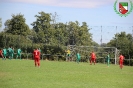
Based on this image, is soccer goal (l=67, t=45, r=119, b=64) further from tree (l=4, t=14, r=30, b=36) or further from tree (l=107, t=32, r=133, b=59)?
tree (l=4, t=14, r=30, b=36)

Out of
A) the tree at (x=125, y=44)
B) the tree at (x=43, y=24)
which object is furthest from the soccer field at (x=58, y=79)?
the tree at (x=43, y=24)

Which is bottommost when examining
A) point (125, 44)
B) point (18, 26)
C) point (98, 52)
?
point (98, 52)

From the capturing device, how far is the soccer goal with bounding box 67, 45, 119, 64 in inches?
1996

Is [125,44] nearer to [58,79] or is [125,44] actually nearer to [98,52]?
[98,52]

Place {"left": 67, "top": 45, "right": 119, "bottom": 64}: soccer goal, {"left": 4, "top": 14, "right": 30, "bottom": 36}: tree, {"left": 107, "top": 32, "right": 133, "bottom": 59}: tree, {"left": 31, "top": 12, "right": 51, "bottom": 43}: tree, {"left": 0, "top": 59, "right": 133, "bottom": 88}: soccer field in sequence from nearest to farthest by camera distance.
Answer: {"left": 0, "top": 59, "right": 133, "bottom": 88}: soccer field → {"left": 107, "top": 32, "right": 133, "bottom": 59}: tree → {"left": 67, "top": 45, "right": 119, "bottom": 64}: soccer goal → {"left": 4, "top": 14, "right": 30, "bottom": 36}: tree → {"left": 31, "top": 12, "right": 51, "bottom": 43}: tree

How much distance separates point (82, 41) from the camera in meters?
57.8

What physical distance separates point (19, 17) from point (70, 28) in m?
10.6

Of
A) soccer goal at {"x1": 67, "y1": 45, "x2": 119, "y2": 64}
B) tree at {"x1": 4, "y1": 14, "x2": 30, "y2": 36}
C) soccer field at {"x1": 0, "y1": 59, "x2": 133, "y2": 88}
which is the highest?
tree at {"x1": 4, "y1": 14, "x2": 30, "y2": 36}

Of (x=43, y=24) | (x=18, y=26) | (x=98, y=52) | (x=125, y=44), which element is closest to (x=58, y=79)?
(x=125, y=44)

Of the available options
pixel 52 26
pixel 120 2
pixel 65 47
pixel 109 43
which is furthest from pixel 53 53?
pixel 120 2

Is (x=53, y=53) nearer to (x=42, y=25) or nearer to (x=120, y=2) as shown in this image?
(x=42, y=25)

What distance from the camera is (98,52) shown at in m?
52.1

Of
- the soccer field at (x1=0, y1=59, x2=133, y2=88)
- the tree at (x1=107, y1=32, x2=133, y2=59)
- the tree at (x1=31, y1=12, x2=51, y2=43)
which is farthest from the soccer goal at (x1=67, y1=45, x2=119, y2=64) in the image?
the soccer field at (x1=0, y1=59, x2=133, y2=88)

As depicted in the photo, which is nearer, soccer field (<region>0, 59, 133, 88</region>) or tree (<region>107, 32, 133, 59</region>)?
soccer field (<region>0, 59, 133, 88</region>)
